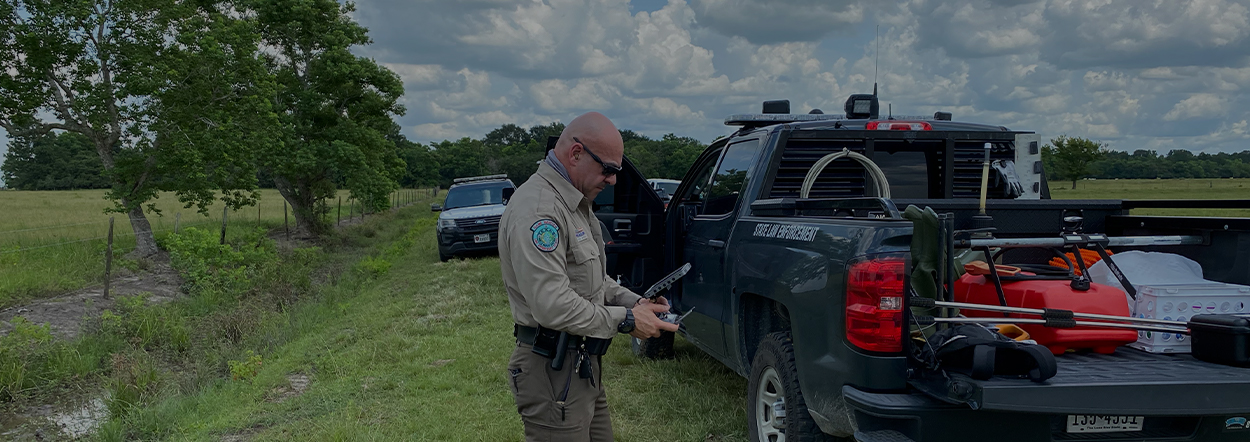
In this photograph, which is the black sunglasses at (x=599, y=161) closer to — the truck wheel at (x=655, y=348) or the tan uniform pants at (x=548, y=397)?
the tan uniform pants at (x=548, y=397)

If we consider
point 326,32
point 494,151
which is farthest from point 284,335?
point 494,151

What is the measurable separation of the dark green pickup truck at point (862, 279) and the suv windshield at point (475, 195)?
10744 millimetres

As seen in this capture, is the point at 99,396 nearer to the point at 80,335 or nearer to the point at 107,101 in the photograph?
the point at 80,335

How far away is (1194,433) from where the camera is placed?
9.31 feet

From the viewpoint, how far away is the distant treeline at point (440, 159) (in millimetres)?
36147

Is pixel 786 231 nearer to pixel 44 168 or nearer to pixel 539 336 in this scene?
pixel 539 336

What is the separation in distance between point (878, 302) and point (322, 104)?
68.2 ft

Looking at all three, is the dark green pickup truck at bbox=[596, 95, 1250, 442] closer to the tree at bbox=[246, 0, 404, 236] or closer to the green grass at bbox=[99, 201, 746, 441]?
the green grass at bbox=[99, 201, 746, 441]

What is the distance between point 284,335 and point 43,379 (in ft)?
7.66

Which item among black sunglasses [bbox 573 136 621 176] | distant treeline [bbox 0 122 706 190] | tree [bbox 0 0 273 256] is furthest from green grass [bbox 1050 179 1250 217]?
tree [bbox 0 0 273 256]

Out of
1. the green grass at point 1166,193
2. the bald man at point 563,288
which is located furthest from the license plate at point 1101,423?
the green grass at point 1166,193

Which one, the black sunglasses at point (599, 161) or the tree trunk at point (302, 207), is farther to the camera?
the tree trunk at point (302, 207)

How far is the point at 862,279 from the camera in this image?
9.48 feet

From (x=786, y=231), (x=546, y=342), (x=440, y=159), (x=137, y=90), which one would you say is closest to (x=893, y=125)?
(x=786, y=231)
